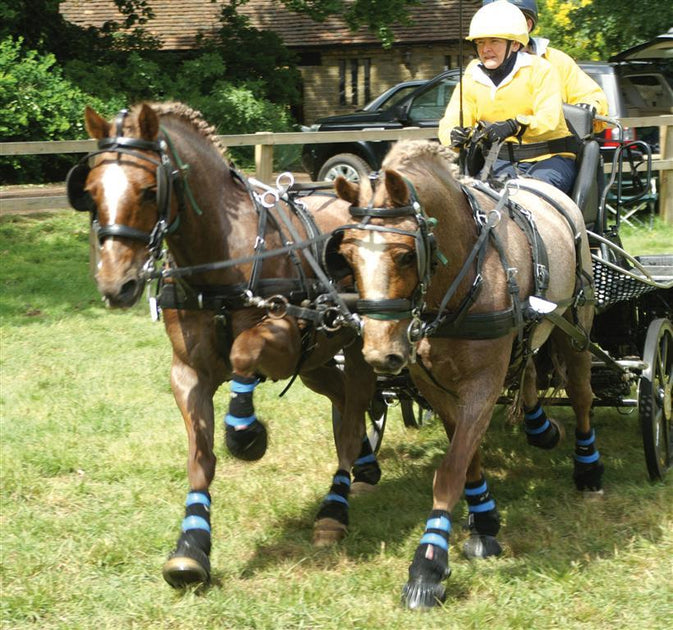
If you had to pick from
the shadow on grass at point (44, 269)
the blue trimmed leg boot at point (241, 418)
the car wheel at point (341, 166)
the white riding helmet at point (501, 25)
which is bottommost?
the shadow on grass at point (44, 269)

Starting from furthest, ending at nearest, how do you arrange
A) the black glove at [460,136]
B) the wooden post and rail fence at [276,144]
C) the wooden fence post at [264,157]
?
the wooden fence post at [264,157] < the wooden post and rail fence at [276,144] < the black glove at [460,136]

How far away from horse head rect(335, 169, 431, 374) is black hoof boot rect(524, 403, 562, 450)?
224 cm

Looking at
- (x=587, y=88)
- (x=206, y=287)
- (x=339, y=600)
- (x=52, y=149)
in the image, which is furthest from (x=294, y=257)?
(x=52, y=149)

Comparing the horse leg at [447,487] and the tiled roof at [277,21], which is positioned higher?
the tiled roof at [277,21]

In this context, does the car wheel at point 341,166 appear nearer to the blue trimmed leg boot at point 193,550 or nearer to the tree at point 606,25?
the tree at point 606,25

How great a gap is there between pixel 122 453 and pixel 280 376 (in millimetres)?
2000

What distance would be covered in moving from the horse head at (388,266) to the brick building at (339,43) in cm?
2468

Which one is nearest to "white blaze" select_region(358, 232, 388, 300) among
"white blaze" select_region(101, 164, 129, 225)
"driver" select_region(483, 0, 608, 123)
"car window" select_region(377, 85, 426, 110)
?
"white blaze" select_region(101, 164, 129, 225)

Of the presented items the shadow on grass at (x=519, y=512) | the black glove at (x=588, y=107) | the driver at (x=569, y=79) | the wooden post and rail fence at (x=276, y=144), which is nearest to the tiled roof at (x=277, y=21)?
the wooden post and rail fence at (x=276, y=144)

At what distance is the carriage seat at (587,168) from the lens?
618 centimetres

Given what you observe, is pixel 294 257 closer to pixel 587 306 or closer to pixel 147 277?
pixel 147 277

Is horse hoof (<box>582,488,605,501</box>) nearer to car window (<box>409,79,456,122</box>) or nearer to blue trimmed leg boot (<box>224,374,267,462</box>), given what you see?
blue trimmed leg boot (<box>224,374,267,462</box>)

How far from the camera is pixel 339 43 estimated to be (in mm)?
30953

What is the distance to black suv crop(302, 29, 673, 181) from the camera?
588 inches
